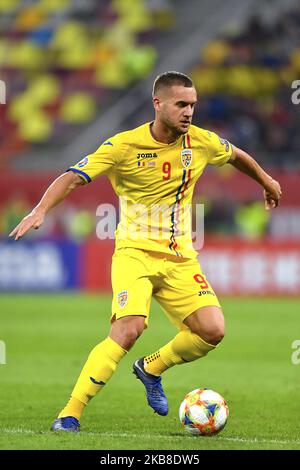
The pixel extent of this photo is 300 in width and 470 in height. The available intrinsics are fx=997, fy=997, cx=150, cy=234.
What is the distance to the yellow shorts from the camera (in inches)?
253

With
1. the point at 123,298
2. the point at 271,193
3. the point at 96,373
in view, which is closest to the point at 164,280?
the point at 123,298

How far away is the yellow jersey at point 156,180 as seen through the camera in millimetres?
6488

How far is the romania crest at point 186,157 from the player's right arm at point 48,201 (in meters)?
0.74

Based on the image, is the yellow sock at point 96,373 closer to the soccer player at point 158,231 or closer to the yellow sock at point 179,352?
the soccer player at point 158,231

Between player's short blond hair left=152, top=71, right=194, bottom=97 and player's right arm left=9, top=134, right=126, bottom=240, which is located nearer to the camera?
player's right arm left=9, top=134, right=126, bottom=240

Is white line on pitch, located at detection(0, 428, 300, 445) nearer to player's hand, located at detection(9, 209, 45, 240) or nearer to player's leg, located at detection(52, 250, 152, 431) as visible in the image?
player's leg, located at detection(52, 250, 152, 431)

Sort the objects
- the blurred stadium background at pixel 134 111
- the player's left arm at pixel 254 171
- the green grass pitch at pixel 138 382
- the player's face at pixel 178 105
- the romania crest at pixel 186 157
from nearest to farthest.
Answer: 1. the green grass pitch at pixel 138 382
2. the player's face at pixel 178 105
3. the romania crest at pixel 186 157
4. the player's left arm at pixel 254 171
5. the blurred stadium background at pixel 134 111

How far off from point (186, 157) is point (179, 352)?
132 centimetres

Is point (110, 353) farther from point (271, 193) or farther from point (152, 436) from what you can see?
point (271, 193)

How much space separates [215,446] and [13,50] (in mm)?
21482

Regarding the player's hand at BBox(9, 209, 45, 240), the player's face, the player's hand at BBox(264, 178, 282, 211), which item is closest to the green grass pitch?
the player's hand at BBox(9, 209, 45, 240)

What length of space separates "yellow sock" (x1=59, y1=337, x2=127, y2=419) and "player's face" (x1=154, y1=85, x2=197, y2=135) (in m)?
1.44

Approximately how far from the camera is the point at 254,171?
6914mm

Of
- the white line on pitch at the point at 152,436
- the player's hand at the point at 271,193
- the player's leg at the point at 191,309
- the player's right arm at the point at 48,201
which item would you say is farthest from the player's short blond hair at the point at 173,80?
the white line on pitch at the point at 152,436
